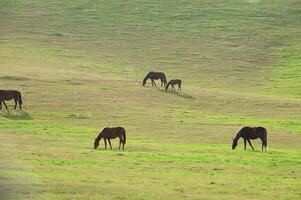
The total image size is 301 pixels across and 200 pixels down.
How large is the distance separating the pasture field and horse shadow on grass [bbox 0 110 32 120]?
28 centimetres

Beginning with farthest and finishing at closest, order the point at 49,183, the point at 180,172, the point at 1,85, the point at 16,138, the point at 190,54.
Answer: the point at 190,54
the point at 1,85
the point at 16,138
the point at 180,172
the point at 49,183

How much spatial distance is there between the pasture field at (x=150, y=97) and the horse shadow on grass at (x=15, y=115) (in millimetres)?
278

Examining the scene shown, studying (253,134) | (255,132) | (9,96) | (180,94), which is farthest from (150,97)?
(255,132)

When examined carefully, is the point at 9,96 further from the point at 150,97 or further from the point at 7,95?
the point at 150,97

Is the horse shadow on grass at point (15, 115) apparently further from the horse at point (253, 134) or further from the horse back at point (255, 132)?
the horse back at point (255, 132)

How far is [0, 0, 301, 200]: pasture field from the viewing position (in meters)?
25.6

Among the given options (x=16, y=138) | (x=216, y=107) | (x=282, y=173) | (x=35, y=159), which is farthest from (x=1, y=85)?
(x=282, y=173)

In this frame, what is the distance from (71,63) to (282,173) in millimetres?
47043

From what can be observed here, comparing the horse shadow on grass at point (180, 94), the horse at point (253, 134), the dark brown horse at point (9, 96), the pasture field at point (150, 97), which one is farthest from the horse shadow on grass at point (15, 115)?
the horse shadow on grass at point (180, 94)

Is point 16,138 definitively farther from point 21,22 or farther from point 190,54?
point 21,22

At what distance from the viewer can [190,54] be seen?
83.9m

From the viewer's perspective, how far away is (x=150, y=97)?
5606cm

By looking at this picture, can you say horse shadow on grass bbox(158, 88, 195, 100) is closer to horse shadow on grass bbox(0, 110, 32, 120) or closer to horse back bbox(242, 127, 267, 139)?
horse shadow on grass bbox(0, 110, 32, 120)

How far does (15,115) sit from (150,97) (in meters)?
13.6
